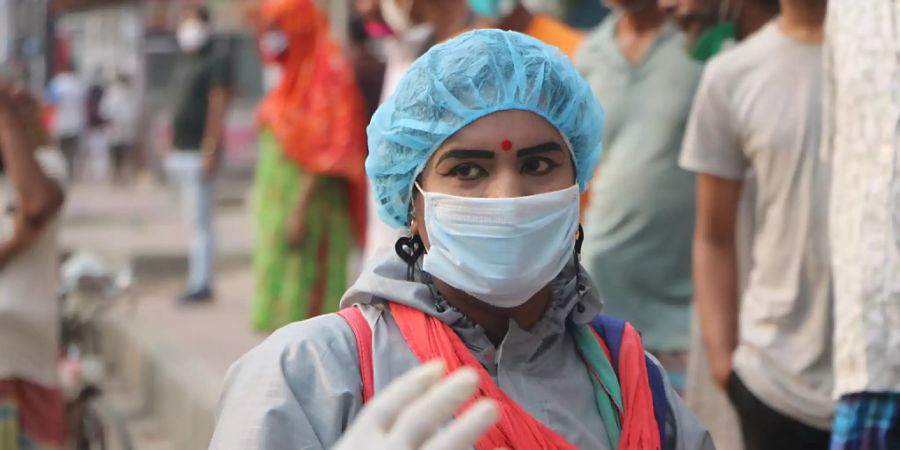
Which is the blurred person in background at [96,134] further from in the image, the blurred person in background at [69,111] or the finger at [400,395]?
the finger at [400,395]

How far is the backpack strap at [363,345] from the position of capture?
7.41 ft

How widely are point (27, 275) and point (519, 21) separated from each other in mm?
1794

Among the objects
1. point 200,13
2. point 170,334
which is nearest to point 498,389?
point 170,334

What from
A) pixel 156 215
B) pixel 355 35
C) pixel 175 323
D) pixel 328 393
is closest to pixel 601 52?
pixel 328 393

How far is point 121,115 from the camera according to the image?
22828mm

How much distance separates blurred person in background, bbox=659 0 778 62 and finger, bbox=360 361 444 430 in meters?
3.03

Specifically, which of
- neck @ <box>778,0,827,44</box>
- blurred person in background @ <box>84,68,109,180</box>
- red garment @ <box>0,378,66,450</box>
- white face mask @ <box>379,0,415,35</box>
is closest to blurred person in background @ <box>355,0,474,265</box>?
white face mask @ <box>379,0,415,35</box>

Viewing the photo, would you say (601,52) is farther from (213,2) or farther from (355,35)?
(213,2)

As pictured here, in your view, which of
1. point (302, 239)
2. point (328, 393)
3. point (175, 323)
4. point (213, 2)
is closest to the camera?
point (328, 393)

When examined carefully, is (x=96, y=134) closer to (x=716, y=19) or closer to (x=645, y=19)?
(x=645, y=19)

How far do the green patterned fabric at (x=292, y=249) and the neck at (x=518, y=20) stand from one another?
1.94 m

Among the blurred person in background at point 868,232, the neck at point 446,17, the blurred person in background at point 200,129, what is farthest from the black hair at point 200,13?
the blurred person in background at point 868,232

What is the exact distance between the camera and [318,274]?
706 cm

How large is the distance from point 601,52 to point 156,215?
47.0ft
